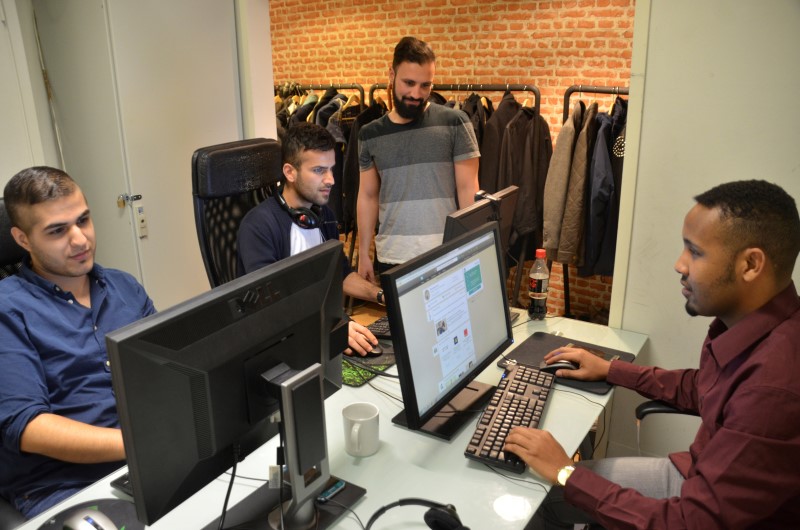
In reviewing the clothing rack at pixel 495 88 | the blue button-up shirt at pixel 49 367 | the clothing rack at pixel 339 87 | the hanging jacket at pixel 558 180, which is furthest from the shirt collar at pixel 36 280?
the clothing rack at pixel 339 87

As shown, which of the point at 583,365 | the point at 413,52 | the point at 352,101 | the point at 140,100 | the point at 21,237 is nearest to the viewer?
the point at 21,237

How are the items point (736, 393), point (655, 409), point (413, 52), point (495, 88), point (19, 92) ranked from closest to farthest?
point (736, 393)
point (655, 409)
point (413, 52)
point (19, 92)
point (495, 88)

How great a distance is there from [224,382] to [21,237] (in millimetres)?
937

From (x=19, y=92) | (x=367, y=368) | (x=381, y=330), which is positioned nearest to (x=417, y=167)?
(x=381, y=330)

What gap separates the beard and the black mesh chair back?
165 cm

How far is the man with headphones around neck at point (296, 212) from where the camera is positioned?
7.12 feet

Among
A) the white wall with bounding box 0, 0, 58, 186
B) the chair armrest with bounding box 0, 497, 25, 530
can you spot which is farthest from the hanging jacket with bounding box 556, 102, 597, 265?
the chair armrest with bounding box 0, 497, 25, 530

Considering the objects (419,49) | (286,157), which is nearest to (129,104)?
(286,157)

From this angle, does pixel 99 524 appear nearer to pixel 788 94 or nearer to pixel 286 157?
pixel 286 157

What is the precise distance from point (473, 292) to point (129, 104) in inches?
82.5

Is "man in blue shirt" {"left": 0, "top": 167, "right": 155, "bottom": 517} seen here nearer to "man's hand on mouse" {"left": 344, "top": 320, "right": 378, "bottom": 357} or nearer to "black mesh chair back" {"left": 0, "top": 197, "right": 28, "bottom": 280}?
"black mesh chair back" {"left": 0, "top": 197, "right": 28, "bottom": 280}

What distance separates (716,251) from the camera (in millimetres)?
1343

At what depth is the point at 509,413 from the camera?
1.65m

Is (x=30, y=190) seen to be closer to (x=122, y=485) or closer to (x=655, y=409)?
(x=122, y=485)
